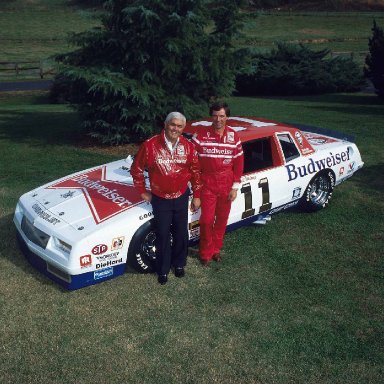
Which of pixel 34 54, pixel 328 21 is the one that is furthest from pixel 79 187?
pixel 328 21

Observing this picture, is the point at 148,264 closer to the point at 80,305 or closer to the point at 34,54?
the point at 80,305

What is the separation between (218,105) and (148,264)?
2017 millimetres

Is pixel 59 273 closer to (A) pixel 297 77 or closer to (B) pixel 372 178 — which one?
(B) pixel 372 178

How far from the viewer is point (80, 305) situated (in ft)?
16.5

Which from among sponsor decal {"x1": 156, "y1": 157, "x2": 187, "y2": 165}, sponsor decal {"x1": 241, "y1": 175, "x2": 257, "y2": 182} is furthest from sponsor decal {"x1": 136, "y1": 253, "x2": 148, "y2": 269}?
sponsor decal {"x1": 241, "y1": 175, "x2": 257, "y2": 182}

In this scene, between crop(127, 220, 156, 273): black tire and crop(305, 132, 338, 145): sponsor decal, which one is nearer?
crop(127, 220, 156, 273): black tire

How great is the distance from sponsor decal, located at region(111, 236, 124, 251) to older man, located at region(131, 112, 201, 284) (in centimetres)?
40

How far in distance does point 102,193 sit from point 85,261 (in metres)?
1.09

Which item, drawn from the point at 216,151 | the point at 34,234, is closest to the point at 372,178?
the point at 216,151

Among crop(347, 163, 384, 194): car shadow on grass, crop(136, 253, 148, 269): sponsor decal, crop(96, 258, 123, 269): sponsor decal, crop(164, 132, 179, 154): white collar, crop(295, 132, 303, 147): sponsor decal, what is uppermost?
crop(164, 132, 179, 154): white collar

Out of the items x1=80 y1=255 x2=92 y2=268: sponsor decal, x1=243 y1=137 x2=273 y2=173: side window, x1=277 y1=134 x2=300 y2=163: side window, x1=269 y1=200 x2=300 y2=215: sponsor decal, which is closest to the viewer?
x1=80 y1=255 x2=92 y2=268: sponsor decal

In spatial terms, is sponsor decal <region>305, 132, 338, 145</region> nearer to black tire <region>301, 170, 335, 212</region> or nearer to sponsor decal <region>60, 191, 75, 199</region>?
black tire <region>301, 170, 335, 212</region>

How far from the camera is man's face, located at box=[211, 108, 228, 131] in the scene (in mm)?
5184

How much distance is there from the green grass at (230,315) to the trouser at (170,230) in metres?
0.27
